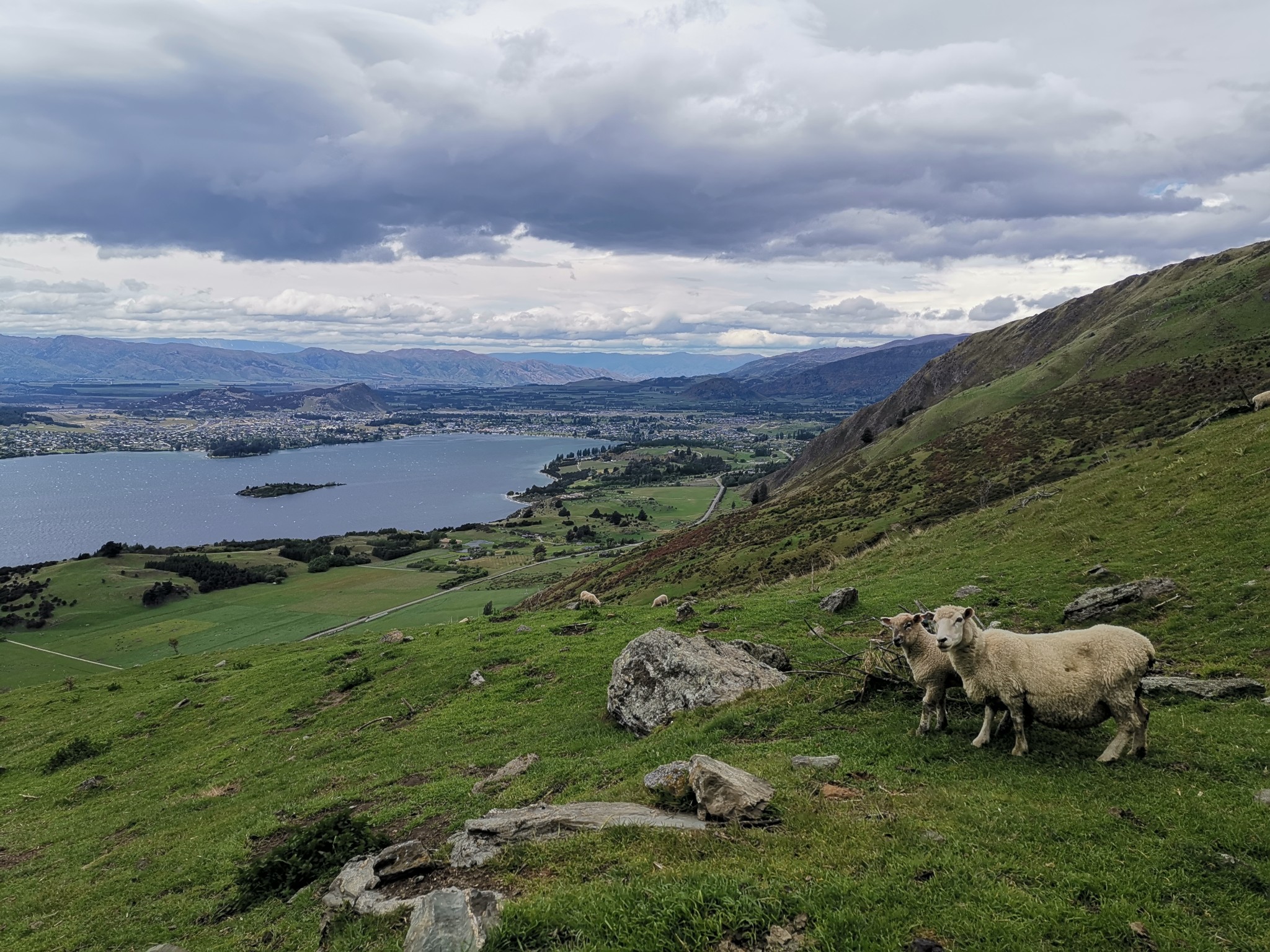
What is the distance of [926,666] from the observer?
40.0 ft

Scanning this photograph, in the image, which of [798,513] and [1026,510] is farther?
[798,513]

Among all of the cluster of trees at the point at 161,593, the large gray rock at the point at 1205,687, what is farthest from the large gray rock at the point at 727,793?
the cluster of trees at the point at 161,593

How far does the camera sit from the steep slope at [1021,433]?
46969 millimetres

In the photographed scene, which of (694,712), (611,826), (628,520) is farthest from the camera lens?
(628,520)

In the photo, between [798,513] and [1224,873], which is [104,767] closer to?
[1224,873]

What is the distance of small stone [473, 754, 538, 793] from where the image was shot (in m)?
14.4

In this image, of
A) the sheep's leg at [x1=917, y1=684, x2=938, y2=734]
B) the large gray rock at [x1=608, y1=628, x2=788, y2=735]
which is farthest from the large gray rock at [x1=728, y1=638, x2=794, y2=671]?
the sheep's leg at [x1=917, y1=684, x2=938, y2=734]

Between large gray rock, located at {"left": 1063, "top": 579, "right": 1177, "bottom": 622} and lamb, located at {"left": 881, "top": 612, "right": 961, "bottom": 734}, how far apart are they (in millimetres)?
7943

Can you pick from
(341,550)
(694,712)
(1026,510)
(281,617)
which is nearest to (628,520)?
(341,550)

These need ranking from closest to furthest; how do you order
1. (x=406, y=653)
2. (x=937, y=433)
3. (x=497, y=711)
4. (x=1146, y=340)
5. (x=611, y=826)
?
1. (x=611, y=826)
2. (x=497, y=711)
3. (x=406, y=653)
4. (x=1146, y=340)
5. (x=937, y=433)

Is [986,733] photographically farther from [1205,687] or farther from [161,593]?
[161,593]

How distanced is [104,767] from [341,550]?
135 metres

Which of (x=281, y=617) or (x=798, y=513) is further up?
(x=798, y=513)

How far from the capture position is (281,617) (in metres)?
85.2
